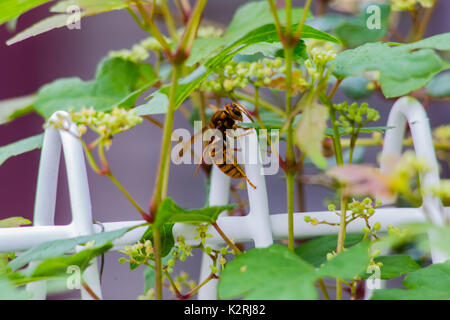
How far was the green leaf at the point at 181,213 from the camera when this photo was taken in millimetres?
396

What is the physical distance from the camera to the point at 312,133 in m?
0.34

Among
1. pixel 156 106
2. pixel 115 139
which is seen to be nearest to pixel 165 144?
pixel 156 106

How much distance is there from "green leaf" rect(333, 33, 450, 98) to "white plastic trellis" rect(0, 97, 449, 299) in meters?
0.10

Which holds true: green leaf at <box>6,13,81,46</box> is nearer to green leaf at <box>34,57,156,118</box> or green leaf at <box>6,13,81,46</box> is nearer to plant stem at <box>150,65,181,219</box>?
plant stem at <box>150,65,181,219</box>

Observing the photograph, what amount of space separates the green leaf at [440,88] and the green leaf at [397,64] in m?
0.40

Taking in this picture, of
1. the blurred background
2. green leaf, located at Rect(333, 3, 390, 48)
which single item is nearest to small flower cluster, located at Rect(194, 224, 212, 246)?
green leaf, located at Rect(333, 3, 390, 48)

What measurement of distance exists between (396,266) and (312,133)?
0.79ft

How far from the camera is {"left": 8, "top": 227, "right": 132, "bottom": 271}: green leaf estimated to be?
393mm

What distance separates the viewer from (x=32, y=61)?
1892 mm

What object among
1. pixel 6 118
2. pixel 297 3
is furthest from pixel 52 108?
pixel 297 3

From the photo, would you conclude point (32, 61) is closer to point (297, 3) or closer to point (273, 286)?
point (297, 3)

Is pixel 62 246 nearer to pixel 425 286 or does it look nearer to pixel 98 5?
pixel 98 5
